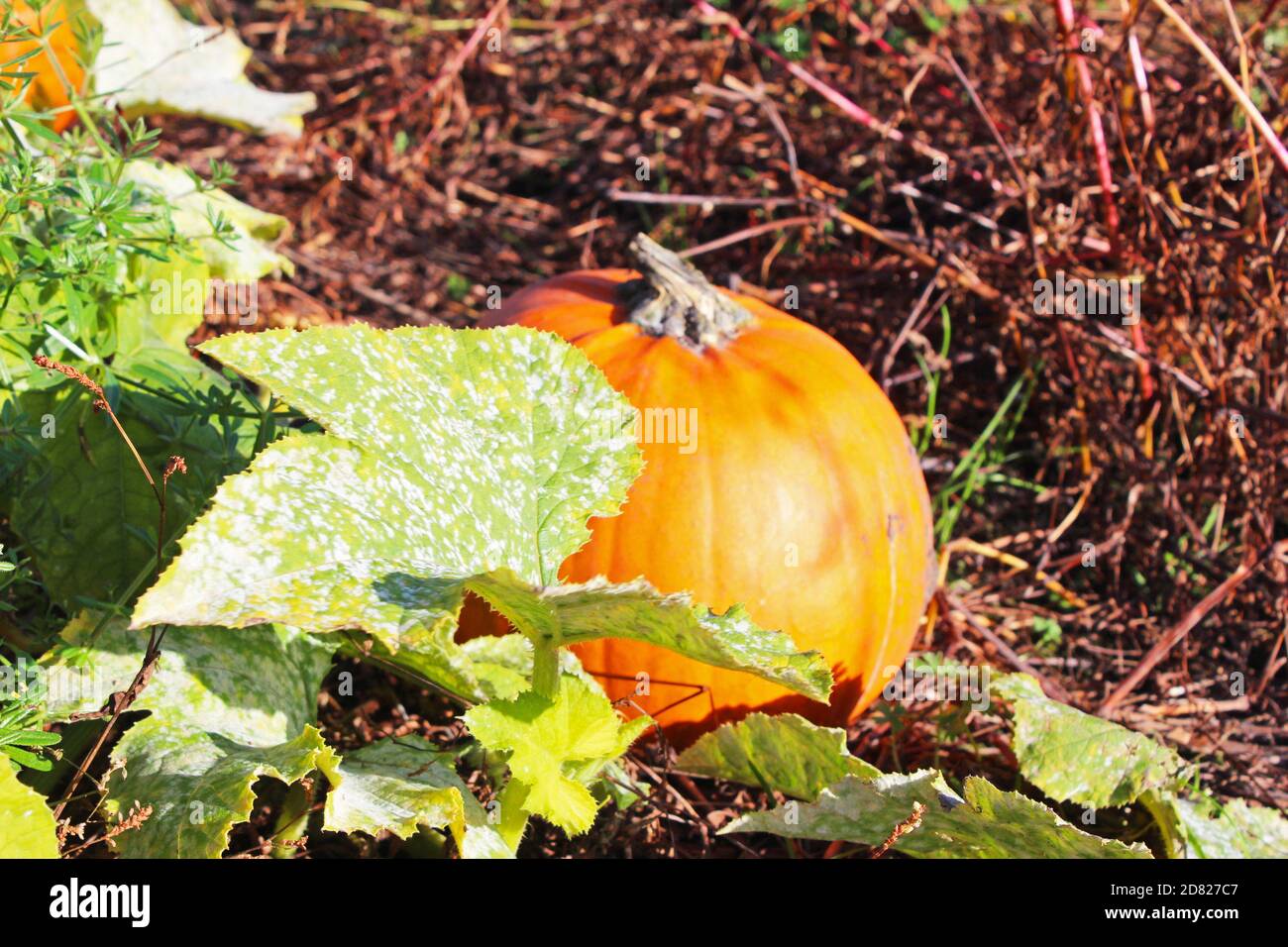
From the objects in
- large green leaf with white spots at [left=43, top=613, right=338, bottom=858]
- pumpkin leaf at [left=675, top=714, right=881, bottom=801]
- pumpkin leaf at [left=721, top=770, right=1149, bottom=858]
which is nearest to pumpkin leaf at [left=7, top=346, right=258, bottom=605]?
large green leaf with white spots at [left=43, top=613, right=338, bottom=858]

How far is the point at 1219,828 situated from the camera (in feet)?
6.79

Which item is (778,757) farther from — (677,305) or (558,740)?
(677,305)

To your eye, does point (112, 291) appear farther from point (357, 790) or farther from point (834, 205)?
point (834, 205)

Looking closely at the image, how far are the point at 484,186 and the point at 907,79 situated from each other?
133cm

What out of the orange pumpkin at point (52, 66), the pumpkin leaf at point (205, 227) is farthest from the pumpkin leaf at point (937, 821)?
→ the orange pumpkin at point (52, 66)

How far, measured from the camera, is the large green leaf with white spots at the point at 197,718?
159 centimetres

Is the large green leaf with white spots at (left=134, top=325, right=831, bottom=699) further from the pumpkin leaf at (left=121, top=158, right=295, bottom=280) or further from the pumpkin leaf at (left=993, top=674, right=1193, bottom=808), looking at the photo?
the pumpkin leaf at (left=121, top=158, right=295, bottom=280)

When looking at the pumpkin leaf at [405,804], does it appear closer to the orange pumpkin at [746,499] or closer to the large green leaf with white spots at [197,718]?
the large green leaf with white spots at [197,718]

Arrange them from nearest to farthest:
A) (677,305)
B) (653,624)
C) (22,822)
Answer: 1. (22,822)
2. (653,624)
3. (677,305)

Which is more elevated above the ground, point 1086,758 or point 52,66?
point 52,66

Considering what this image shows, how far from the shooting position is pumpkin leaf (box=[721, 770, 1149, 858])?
5.58 feet

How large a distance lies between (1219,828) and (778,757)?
732 mm

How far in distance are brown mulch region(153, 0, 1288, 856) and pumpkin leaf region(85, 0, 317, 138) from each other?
48 centimetres

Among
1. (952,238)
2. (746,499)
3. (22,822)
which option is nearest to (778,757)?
(746,499)
